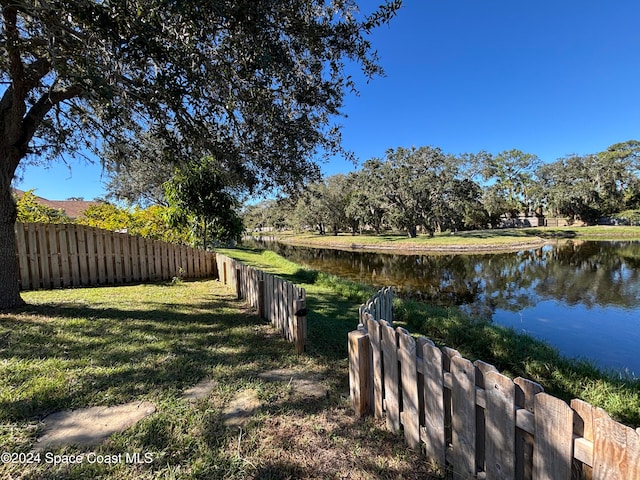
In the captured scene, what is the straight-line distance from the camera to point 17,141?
15.0 feet

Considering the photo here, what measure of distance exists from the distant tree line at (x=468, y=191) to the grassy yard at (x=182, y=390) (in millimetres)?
20157

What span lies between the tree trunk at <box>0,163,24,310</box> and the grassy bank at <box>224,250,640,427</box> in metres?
4.77

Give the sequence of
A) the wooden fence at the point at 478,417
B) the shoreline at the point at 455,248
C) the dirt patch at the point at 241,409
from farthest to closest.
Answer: the shoreline at the point at 455,248
the dirt patch at the point at 241,409
the wooden fence at the point at 478,417

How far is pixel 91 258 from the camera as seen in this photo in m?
7.25

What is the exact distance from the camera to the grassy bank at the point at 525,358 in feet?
11.2

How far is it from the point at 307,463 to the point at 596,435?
61.4 inches

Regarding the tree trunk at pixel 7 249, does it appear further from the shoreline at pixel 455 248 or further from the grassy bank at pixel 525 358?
the shoreline at pixel 455 248

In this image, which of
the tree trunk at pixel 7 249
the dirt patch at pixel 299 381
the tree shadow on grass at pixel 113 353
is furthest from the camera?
the tree trunk at pixel 7 249

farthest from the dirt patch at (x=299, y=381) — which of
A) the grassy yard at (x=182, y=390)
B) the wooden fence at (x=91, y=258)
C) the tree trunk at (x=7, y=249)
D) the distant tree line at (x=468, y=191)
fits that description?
the distant tree line at (x=468, y=191)

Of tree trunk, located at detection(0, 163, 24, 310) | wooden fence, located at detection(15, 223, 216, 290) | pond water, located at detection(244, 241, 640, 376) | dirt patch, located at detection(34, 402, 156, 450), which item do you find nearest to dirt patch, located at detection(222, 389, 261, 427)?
dirt patch, located at detection(34, 402, 156, 450)

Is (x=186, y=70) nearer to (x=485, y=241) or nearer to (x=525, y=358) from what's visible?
(x=525, y=358)

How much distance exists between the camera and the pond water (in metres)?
6.51

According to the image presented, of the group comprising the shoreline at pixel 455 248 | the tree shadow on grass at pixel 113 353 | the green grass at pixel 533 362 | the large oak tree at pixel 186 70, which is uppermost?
the large oak tree at pixel 186 70

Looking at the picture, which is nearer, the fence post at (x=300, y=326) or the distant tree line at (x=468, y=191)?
the fence post at (x=300, y=326)
